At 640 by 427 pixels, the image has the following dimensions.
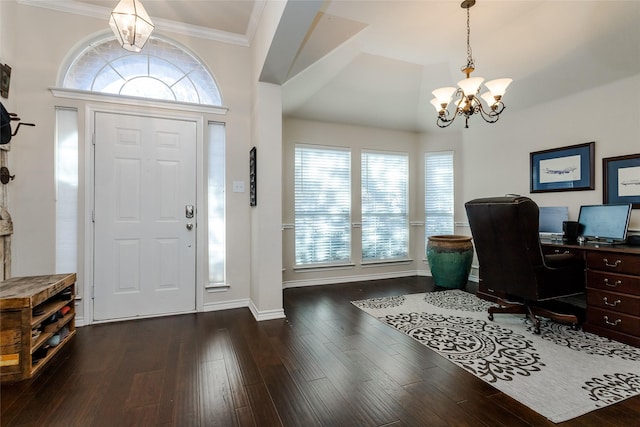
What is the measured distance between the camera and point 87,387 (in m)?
1.83

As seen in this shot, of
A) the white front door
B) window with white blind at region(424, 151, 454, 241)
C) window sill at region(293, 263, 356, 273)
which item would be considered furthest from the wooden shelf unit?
window with white blind at region(424, 151, 454, 241)

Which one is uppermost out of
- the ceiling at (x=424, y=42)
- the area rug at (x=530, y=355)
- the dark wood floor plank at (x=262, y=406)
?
the ceiling at (x=424, y=42)

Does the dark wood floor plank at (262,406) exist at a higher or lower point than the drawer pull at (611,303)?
lower

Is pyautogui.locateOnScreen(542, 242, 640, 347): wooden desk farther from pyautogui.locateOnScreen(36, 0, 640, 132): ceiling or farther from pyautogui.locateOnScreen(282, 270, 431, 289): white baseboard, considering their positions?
pyautogui.locateOnScreen(282, 270, 431, 289): white baseboard

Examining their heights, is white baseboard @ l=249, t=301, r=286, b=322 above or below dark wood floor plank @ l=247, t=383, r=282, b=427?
above

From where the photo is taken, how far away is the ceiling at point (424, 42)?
272cm

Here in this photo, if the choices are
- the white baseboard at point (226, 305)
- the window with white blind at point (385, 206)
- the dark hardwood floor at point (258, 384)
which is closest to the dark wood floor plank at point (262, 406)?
the dark hardwood floor at point (258, 384)

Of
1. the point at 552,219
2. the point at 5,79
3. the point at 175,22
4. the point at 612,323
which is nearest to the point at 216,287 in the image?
the point at 5,79

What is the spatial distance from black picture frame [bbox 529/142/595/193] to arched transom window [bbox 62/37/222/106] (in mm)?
3931

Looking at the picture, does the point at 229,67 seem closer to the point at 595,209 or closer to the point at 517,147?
the point at 517,147

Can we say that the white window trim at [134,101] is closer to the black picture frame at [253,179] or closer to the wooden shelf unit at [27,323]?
the black picture frame at [253,179]

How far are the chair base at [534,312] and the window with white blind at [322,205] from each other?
7.41ft

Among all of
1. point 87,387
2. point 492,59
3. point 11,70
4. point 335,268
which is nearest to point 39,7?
point 11,70

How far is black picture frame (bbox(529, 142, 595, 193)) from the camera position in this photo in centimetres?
321
